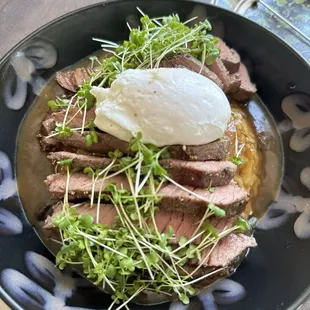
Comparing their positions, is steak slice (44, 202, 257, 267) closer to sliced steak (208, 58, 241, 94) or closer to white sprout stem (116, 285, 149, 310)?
white sprout stem (116, 285, 149, 310)

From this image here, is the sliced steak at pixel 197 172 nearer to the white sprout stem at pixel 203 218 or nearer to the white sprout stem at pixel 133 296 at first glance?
the white sprout stem at pixel 203 218

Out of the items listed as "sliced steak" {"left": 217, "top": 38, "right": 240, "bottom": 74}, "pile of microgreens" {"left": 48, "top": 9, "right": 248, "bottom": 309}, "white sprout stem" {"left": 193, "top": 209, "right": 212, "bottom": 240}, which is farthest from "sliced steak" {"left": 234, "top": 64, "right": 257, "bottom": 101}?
"white sprout stem" {"left": 193, "top": 209, "right": 212, "bottom": 240}

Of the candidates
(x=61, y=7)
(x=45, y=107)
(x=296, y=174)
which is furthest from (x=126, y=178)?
(x=61, y=7)

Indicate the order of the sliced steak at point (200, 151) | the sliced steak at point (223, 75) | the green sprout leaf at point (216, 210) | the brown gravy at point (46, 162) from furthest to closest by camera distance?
the sliced steak at point (223, 75), the brown gravy at point (46, 162), the sliced steak at point (200, 151), the green sprout leaf at point (216, 210)

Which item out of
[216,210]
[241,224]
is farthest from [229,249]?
[216,210]

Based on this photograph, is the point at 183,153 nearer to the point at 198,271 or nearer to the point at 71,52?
the point at 198,271

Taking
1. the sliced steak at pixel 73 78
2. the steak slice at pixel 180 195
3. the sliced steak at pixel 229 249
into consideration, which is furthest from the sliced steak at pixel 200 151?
the sliced steak at pixel 73 78

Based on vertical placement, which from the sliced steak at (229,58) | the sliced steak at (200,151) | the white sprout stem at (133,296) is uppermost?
the sliced steak at (229,58)
